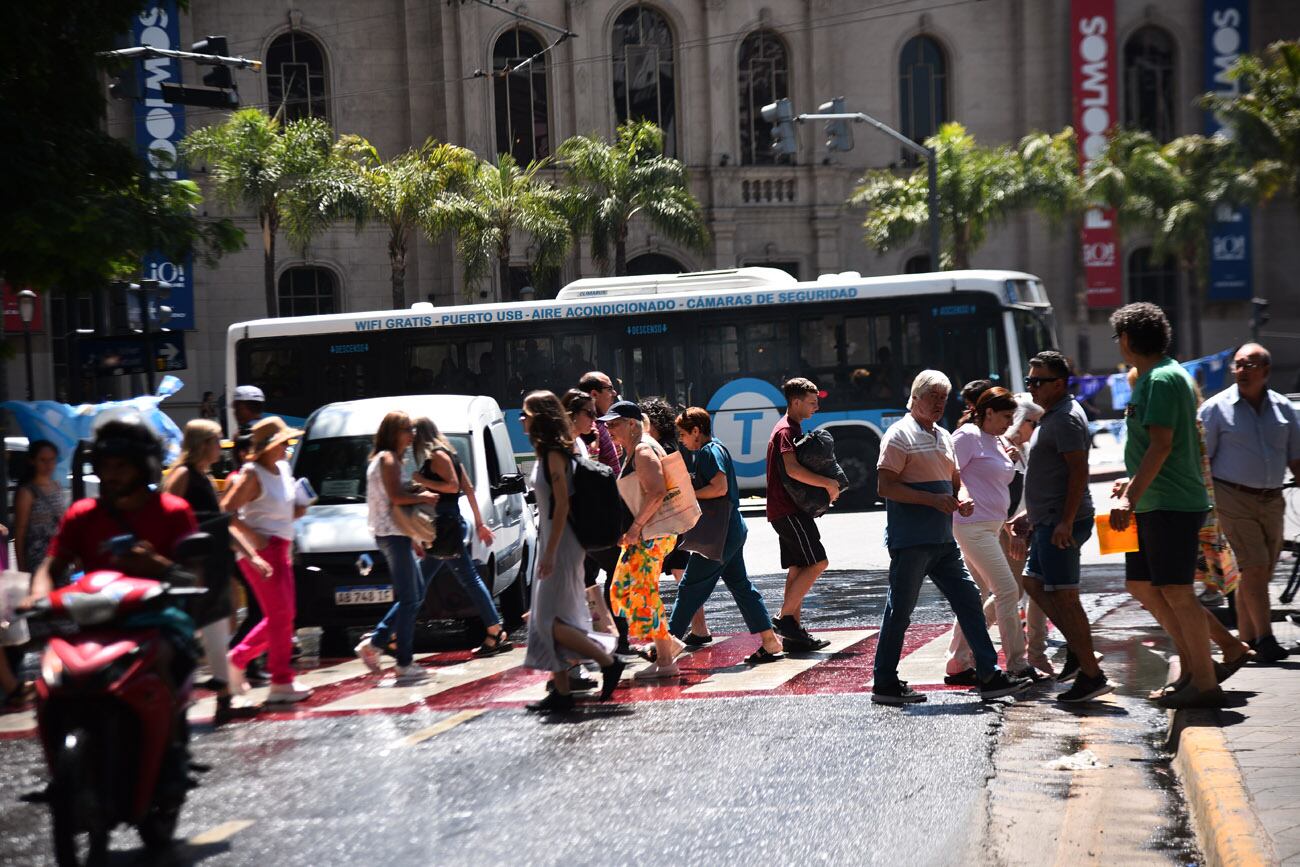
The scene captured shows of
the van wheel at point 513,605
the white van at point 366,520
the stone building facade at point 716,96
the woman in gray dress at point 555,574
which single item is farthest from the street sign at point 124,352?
the stone building facade at point 716,96

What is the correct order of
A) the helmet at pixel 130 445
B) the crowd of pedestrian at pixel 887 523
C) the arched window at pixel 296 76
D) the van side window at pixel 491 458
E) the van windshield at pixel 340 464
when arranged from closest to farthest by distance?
the helmet at pixel 130 445
the crowd of pedestrian at pixel 887 523
the van windshield at pixel 340 464
the van side window at pixel 491 458
the arched window at pixel 296 76

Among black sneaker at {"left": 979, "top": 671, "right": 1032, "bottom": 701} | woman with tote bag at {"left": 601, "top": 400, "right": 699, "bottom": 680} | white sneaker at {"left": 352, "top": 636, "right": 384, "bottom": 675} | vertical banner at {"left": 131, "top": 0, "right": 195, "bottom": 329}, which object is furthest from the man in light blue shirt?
vertical banner at {"left": 131, "top": 0, "right": 195, "bottom": 329}

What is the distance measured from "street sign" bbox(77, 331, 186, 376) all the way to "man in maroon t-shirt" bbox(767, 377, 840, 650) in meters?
10.1

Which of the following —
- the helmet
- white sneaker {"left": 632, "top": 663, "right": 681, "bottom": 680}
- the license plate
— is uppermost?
the helmet

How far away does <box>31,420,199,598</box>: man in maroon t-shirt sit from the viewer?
5.95 meters

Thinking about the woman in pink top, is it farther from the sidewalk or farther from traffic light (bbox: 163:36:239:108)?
traffic light (bbox: 163:36:239:108)

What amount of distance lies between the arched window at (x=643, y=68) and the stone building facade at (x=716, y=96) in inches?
2.0

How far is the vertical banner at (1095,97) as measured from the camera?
145 feet

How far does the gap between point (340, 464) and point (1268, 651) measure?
660cm

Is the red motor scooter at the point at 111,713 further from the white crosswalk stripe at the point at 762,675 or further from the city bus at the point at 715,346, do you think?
the city bus at the point at 715,346

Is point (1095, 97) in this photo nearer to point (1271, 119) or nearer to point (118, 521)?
point (1271, 119)

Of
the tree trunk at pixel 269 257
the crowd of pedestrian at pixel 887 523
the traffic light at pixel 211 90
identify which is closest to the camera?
the crowd of pedestrian at pixel 887 523

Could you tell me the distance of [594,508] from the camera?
8594mm

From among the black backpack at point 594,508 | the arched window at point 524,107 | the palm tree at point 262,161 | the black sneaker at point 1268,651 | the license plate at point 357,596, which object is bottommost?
the black sneaker at point 1268,651
